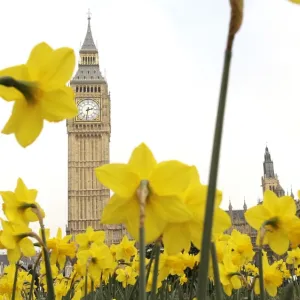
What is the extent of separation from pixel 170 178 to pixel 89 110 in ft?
124

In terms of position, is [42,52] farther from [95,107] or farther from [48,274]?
[95,107]

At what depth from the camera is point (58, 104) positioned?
59cm

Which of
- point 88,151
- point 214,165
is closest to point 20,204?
point 214,165

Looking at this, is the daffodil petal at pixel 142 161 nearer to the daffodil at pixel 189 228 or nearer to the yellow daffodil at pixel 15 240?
the daffodil at pixel 189 228

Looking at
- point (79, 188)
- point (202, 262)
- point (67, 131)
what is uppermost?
point (67, 131)

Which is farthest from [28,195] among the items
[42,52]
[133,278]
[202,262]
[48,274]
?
[133,278]

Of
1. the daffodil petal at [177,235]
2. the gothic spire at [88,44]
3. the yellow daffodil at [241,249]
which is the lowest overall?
the daffodil petal at [177,235]

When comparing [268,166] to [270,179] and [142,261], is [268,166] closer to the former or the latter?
[270,179]

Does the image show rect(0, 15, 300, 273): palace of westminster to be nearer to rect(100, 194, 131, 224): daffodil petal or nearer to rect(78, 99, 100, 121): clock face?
rect(78, 99, 100, 121): clock face

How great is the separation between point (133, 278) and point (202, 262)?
7.31 feet

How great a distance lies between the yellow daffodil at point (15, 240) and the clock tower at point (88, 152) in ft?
114

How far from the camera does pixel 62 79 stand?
0.60 meters

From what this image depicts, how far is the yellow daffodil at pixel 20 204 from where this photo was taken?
843 millimetres

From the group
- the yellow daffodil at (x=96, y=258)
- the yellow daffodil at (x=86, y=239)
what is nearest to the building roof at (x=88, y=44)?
the yellow daffodil at (x=86, y=239)
